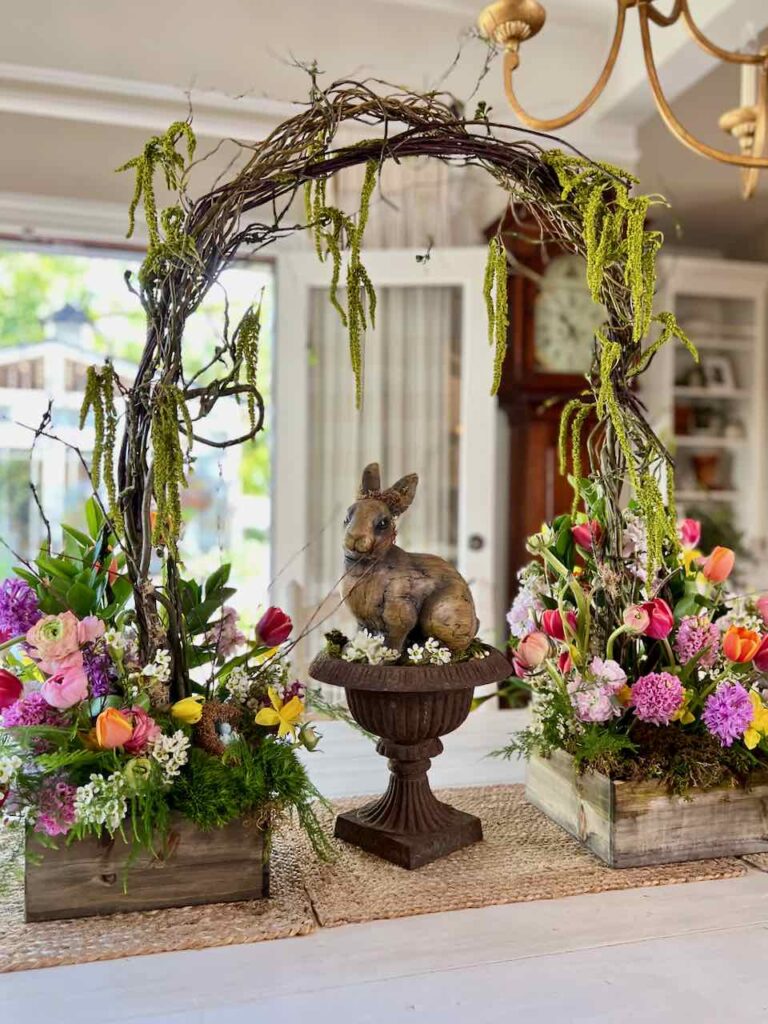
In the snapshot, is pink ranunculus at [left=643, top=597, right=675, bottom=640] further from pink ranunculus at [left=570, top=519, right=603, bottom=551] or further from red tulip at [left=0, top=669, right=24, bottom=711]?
red tulip at [left=0, top=669, right=24, bottom=711]

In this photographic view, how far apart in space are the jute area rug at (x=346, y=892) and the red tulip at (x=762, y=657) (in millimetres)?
225

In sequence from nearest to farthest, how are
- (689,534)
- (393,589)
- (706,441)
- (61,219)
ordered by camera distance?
(393,589)
(689,534)
(61,219)
(706,441)

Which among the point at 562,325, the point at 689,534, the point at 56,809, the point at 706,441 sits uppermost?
the point at 562,325

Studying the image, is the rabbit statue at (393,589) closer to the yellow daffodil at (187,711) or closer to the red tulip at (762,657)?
the yellow daffodil at (187,711)

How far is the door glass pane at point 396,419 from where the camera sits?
3.24 m

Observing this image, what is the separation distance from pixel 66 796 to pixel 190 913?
6.7 inches

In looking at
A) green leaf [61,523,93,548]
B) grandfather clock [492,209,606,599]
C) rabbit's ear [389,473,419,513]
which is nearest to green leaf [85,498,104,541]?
green leaf [61,523,93,548]

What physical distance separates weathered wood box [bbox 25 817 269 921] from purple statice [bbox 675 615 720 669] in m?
0.53

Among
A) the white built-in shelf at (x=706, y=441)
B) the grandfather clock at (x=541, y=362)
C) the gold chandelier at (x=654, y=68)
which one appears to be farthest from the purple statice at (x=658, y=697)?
the white built-in shelf at (x=706, y=441)

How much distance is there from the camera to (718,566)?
3.63 ft

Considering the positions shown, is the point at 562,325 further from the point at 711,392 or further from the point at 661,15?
the point at 661,15

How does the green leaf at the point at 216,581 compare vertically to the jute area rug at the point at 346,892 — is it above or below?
above

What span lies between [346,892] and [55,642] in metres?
0.39

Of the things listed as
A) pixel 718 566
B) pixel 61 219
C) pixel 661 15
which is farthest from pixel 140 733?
pixel 61 219
